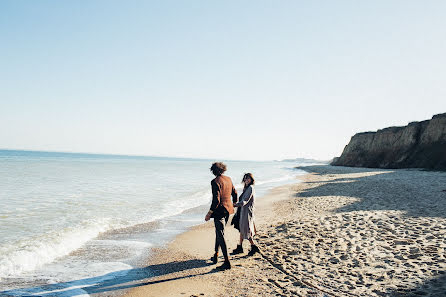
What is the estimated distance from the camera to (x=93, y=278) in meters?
5.76

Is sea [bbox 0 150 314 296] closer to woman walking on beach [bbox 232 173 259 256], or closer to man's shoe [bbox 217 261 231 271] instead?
man's shoe [bbox 217 261 231 271]

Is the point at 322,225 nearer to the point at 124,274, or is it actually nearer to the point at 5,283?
the point at 124,274

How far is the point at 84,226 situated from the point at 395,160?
154 feet

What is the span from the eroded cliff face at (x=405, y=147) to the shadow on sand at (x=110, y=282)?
37.2 meters

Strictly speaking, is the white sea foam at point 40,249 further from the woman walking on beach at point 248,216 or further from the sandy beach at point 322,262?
the woman walking on beach at point 248,216

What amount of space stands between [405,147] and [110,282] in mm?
48656

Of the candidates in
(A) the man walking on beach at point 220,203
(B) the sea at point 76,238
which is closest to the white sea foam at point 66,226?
(B) the sea at point 76,238

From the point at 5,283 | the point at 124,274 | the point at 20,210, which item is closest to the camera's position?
the point at 5,283

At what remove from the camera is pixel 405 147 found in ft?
143

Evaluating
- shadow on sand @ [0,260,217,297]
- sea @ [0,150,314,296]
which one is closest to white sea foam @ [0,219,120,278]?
sea @ [0,150,314,296]

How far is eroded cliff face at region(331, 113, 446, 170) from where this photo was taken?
36.7m

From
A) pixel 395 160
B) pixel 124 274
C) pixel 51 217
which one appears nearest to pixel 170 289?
pixel 124 274

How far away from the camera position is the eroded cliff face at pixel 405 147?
36.7 meters

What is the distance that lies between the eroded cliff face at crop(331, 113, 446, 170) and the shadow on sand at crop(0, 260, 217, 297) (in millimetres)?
37234
